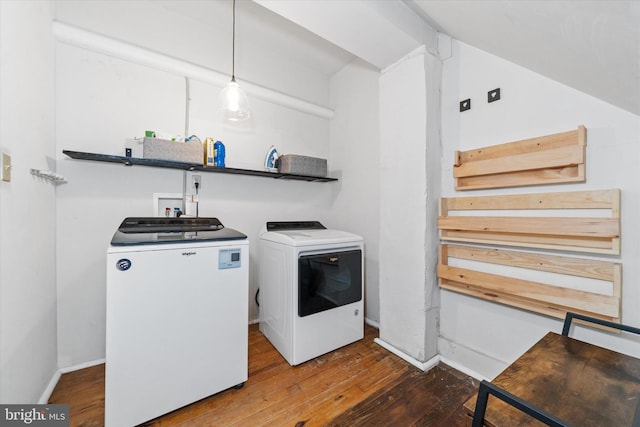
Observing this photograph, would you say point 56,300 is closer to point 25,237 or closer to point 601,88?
point 25,237

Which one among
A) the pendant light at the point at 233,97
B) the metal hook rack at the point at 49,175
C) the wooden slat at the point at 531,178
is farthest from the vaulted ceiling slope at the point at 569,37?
the metal hook rack at the point at 49,175

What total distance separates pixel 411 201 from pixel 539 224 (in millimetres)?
735

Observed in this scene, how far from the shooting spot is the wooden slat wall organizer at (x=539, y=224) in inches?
46.9

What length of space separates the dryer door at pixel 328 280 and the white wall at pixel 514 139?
70cm

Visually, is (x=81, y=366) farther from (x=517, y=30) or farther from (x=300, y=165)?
(x=517, y=30)

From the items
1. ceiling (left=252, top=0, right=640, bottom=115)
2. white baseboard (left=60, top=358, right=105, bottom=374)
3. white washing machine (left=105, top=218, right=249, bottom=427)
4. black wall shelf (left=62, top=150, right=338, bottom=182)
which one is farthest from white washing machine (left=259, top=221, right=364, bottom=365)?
ceiling (left=252, top=0, right=640, bottom=115)

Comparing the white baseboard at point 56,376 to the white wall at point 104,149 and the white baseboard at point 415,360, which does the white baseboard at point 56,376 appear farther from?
the white baseboard at point 415,360

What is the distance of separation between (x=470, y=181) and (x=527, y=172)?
1.03 feet

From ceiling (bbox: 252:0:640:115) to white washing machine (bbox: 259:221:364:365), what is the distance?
1.46 m

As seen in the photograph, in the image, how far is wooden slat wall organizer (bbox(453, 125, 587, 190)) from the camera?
1.29 metres

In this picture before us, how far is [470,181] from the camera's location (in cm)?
172

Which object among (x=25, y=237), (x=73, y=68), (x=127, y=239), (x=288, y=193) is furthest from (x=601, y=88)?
(x=73, y=68)

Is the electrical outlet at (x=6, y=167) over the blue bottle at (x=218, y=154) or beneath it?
beneath

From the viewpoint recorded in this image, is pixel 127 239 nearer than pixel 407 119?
Yes
